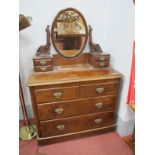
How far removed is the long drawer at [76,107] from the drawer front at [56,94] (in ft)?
0.18

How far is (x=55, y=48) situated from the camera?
A: 181cm

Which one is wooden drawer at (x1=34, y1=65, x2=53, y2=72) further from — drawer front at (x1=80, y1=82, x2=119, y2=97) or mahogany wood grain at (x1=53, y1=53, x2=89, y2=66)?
drawer front at (x1=80, y1=82, x2=119, y2=97)

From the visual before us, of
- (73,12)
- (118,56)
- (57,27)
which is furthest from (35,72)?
(118,56)

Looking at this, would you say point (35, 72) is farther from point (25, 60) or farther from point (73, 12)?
point (73, 12)

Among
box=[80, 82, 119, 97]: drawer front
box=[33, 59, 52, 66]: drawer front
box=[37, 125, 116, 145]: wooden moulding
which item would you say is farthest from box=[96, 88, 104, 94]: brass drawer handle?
box=[33, 59, 52, 66]: drawer front

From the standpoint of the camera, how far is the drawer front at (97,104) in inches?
65.0

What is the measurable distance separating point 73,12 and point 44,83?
909mm

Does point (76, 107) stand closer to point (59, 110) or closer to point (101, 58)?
point (59, 110)

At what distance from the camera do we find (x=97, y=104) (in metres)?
1.68

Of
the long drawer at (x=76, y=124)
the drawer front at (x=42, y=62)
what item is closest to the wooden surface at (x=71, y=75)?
the drawer front at (x=42, y=62)

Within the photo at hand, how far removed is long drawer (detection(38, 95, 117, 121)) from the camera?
61.3 inches

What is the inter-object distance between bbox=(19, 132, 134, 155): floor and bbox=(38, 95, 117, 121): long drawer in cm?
34

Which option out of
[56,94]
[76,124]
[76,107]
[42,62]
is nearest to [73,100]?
[76,107]
